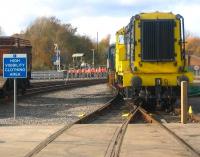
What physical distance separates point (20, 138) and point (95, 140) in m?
1.76

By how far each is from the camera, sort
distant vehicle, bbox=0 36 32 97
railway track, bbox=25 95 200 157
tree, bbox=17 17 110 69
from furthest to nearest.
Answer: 1. tree, bbox=17 17 110 69
2. distant vehicle, bbox=0 36 32 97
3. railway track, bbox=25 95 200 157

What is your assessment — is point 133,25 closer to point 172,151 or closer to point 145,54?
→ point 145,54

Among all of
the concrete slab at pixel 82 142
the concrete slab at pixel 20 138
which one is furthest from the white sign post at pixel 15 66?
the concrete slab at pixel 82 142

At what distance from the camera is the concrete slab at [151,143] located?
9820 millimetres

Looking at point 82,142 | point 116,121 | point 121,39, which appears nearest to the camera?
point 82,142

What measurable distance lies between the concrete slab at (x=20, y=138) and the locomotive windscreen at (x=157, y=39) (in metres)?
6.79

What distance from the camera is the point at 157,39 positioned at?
20.3 m

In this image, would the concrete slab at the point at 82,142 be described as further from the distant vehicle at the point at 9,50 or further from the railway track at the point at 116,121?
the distant vehicle at the point at 9,50

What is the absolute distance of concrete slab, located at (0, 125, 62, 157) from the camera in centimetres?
1021

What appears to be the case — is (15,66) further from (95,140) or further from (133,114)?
(95,140)

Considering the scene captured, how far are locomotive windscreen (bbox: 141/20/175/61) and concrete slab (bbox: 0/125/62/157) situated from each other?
267 inches

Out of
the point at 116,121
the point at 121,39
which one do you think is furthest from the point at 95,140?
the point at 121,39

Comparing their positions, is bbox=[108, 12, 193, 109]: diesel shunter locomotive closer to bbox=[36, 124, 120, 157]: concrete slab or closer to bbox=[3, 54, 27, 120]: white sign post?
bbox=[3, 54, 27, 120]: white sign post

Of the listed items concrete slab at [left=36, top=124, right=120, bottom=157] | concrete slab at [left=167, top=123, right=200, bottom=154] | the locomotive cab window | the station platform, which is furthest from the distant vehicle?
concrete slab at [left=167, top=123, right=200, bottom=154]
